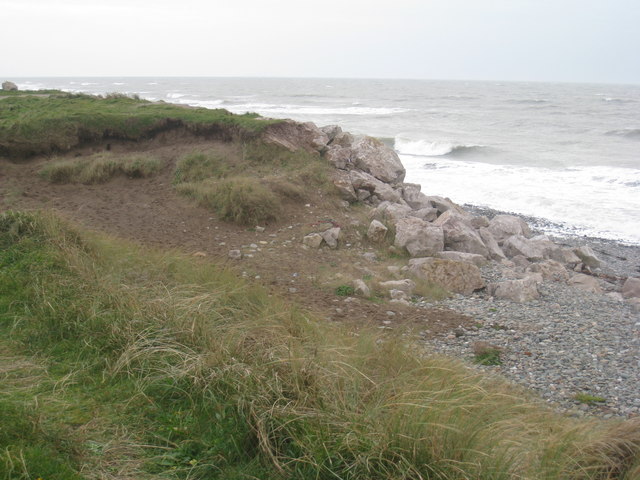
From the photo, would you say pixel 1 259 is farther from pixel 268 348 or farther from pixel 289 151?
pixel 289 151

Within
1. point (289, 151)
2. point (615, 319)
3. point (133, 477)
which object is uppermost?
point (289, 151)

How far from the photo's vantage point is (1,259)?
6.24 meters

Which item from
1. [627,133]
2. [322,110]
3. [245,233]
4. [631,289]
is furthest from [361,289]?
[322,110]

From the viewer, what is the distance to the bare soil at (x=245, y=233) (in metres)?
7.52

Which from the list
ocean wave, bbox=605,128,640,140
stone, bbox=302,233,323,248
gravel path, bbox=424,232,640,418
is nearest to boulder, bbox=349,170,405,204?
stone, bbox=302,233,323,248

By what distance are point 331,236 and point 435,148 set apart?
23.6 m

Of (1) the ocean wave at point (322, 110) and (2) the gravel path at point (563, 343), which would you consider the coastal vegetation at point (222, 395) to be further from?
(1) the ocean wave at point (322, 110)

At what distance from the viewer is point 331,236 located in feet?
33.3

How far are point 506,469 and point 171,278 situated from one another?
15.1 ft

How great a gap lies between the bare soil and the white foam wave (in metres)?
9.55

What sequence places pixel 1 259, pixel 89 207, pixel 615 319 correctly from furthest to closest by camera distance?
pixel 89 207 < pixel 615 319 < pixel 1 259

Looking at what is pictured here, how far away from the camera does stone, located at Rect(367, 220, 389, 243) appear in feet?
34.4

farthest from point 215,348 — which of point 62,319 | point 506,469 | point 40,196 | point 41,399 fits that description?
point 40,196

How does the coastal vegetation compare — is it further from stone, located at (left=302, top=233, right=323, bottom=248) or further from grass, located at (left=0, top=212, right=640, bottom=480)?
stone, located at (left=302, top=233, right=323, bottom=248)
